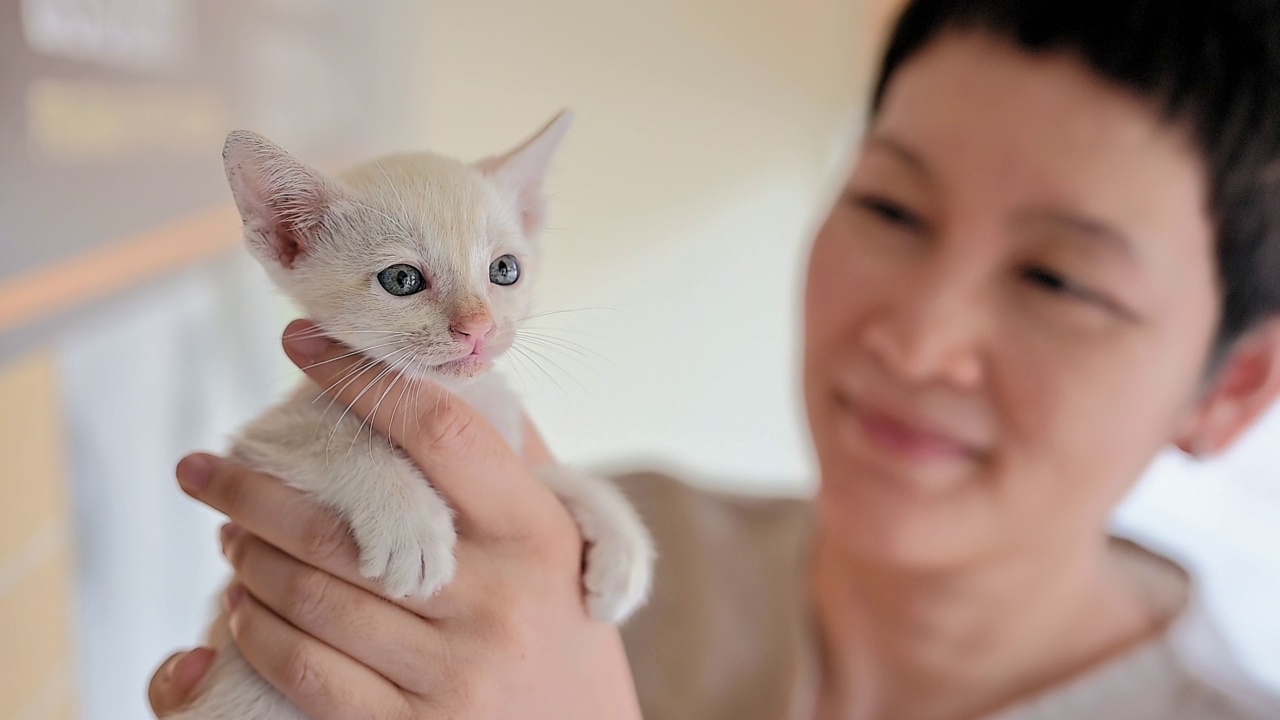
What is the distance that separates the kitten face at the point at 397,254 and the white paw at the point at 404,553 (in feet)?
0.39

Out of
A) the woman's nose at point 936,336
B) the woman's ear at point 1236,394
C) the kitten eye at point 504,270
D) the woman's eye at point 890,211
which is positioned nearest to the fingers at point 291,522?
the kitten eye at point 504,270

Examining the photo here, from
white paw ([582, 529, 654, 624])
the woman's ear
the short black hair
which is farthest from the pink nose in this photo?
the woman's ear

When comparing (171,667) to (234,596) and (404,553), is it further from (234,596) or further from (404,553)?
(404,553)

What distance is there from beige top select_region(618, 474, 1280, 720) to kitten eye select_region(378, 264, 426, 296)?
37.5 inches

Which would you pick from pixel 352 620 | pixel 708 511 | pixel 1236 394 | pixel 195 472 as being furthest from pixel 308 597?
pixel 1236 394

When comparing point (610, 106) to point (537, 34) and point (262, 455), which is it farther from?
point (262, 455)

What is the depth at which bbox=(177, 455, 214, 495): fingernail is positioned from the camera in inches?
28.3

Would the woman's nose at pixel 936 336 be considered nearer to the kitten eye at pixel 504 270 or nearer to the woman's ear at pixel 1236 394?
the woman's ear at pixel 1236 394

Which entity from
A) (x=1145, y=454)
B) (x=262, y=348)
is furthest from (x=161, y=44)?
(x=1145, y=454)

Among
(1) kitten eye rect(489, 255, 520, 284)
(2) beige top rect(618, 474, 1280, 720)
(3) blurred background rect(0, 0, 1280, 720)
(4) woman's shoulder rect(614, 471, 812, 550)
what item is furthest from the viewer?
(4) woman's shoulder rect(614, 471, 812, 550)

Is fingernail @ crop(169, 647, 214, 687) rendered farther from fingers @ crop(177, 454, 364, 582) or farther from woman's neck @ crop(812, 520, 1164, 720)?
woman's neck @ crop(812, 520, 1164, 720)

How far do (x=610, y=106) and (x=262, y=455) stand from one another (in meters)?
1.60

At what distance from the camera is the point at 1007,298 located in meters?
1.00

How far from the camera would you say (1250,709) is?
1229 millimetres
